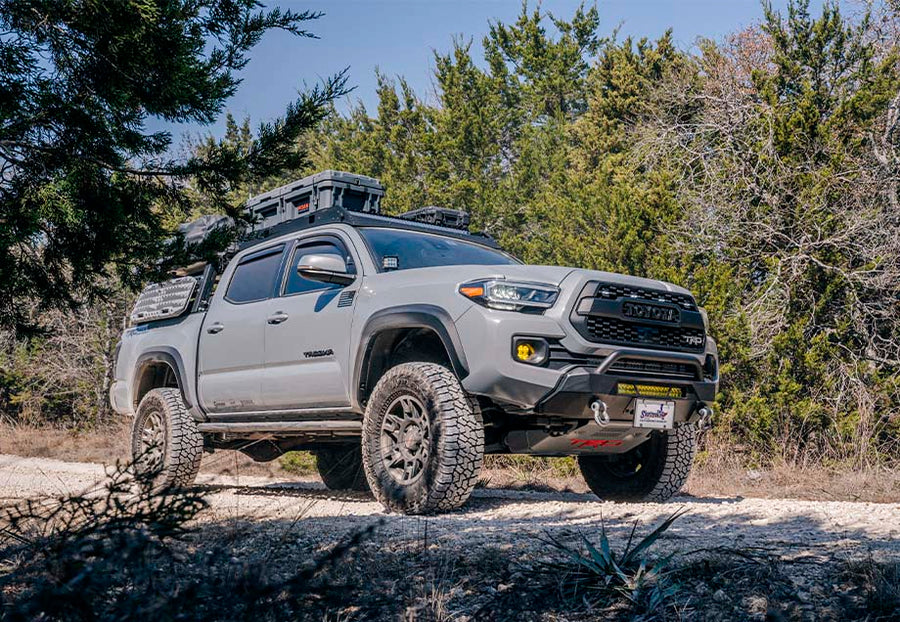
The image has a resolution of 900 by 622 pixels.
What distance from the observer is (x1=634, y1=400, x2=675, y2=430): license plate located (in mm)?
5266

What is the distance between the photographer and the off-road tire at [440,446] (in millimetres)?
5062

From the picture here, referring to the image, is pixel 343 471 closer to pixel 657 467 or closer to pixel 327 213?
pixel 327 213

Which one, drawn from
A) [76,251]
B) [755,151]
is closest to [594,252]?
[755,151]

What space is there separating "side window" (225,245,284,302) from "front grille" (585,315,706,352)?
2.96 meters

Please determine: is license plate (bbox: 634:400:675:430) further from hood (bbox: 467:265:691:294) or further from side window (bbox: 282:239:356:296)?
side window (bbox: 282:239:356:296)

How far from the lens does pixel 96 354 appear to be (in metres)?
19.0

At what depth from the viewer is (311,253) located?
6836 millimetres

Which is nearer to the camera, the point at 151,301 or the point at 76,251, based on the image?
the point at 76,251

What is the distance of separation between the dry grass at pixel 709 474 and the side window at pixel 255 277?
151 cm

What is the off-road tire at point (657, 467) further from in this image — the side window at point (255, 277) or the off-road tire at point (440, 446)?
the side window at point (255, 277)

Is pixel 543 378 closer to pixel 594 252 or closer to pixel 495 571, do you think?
pixel 495 571

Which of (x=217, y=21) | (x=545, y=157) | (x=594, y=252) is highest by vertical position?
(x=545, y=157)

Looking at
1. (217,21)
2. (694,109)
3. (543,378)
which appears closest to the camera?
(543,378)

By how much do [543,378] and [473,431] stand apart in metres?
0.56
